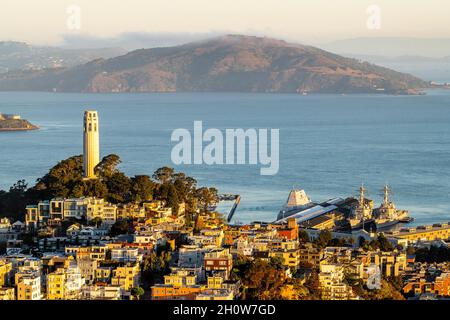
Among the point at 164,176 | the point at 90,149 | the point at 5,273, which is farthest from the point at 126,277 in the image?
the point at 90,149

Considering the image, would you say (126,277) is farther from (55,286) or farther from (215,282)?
(215,282)

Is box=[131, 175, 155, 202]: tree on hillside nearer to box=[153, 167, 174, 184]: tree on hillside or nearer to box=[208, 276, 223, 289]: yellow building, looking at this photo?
box=[153, 167, 174, 184]: tree on hillside

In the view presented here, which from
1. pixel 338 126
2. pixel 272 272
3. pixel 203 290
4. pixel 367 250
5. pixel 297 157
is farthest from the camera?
pixel 338 126

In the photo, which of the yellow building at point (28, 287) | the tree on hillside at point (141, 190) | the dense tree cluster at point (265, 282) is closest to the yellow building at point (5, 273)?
the yellow building at point (28, 287)

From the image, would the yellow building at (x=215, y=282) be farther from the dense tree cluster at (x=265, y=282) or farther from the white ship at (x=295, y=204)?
the white ship at (x=295, y=204)

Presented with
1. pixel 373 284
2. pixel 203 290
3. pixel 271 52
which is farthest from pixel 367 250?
pixel 271 52

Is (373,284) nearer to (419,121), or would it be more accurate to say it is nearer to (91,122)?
(91,122)
